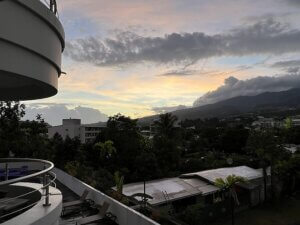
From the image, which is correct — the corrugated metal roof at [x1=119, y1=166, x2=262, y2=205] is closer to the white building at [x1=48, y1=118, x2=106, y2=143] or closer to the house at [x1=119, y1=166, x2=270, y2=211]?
the house at [x1=119, y1=166, x2=270, y2=211]

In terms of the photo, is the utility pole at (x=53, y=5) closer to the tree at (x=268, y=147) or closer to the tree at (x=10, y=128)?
the tree at (x=10, y=128)

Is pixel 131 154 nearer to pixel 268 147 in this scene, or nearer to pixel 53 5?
pixel 268 147

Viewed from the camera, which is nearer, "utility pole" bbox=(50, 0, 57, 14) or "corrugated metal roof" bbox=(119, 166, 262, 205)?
"utility pole" bbox=(50, 0, 57, 14)

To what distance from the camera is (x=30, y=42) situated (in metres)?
5.09

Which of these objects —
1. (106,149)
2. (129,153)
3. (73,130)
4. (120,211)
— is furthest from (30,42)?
(73,130)

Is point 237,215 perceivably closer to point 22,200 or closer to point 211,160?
point 211,160

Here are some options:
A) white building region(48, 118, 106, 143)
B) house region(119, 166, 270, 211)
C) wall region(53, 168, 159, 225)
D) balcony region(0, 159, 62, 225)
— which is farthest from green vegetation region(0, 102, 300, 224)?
white building region(48, 118, 106, 143)

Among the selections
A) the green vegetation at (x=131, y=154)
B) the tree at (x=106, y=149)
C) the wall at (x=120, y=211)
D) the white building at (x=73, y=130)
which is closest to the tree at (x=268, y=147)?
the green vegetation at (x=131, y=154)

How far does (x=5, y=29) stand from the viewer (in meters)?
4.63

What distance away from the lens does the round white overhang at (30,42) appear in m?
4.73

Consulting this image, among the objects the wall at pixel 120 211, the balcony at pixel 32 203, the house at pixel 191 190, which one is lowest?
the house at pixel 191 190

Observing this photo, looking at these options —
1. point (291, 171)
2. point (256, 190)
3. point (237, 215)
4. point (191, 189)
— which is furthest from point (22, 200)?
point (291, 171)

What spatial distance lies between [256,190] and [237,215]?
15.5ft

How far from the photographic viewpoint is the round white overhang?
4727mm
